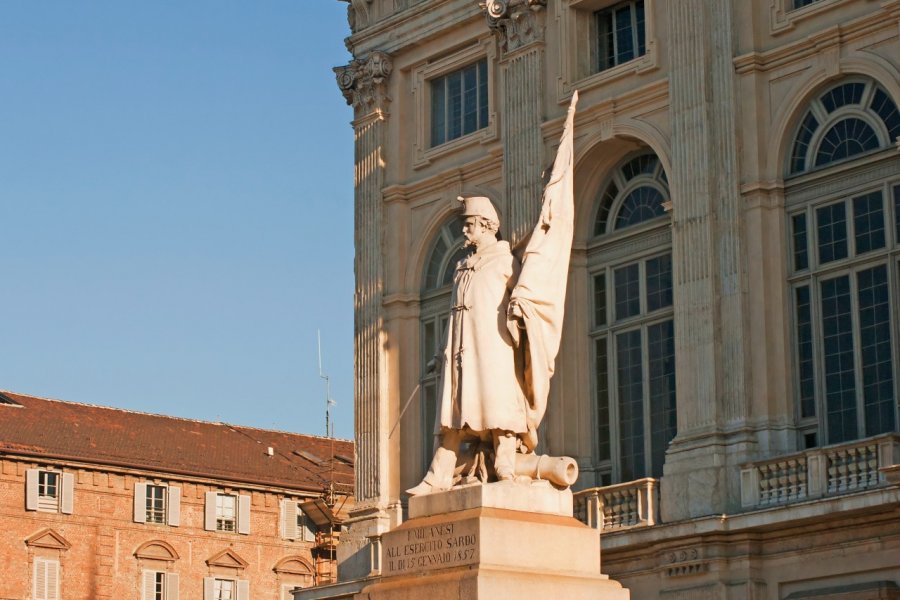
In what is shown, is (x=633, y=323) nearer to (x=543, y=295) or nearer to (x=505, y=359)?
(x=543, y=295)

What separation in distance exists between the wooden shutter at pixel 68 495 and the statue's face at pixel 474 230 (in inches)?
1819

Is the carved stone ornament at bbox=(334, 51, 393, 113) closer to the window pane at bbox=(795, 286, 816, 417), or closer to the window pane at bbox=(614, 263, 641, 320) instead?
the window pane at bbox=(614, 263, 641, 320)

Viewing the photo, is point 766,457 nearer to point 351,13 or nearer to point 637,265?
point 637,265

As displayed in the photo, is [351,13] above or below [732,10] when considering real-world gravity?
above

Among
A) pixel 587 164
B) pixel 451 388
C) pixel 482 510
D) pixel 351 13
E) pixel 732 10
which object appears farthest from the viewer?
pixel 351 13

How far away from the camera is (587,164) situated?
116 feet

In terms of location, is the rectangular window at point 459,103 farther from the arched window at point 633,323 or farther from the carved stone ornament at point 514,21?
the arched window at point 633,323

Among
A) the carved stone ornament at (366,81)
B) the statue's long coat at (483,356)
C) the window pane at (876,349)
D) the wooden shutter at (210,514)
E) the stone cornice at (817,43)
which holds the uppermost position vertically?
the carved stone ornament at (366,81)

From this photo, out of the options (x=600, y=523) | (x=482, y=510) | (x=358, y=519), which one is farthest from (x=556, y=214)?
(x=358, y=519)

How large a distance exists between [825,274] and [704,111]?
351cm

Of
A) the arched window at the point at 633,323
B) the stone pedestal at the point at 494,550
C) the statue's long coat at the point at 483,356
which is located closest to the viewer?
the stone pedestal at the point at 494,550

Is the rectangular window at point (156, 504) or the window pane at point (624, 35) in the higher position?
the window pane at point (624, 35)

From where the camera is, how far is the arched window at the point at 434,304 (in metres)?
38.1

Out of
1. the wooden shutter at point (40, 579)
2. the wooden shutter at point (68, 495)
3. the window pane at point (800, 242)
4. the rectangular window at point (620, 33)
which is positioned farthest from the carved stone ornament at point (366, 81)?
the wooden shutter at point (40, 579)
